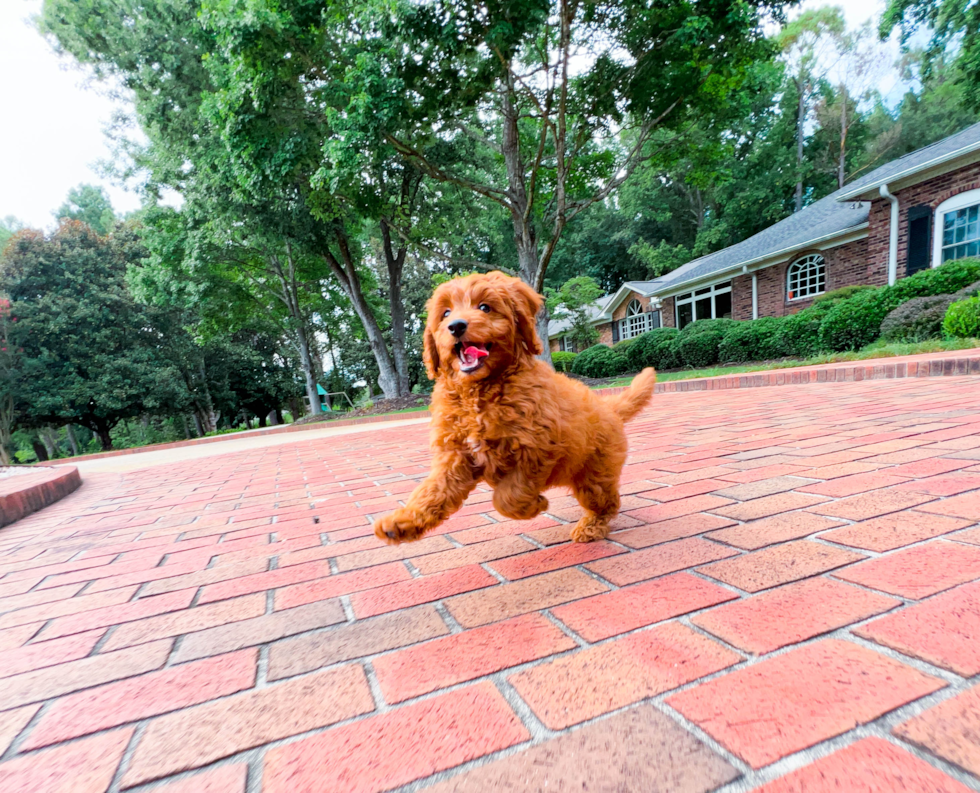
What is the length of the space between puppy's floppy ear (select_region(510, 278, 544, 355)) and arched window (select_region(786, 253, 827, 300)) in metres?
18.9

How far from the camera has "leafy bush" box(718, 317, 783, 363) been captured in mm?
13590

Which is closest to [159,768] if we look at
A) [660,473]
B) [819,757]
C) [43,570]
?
[819,757]

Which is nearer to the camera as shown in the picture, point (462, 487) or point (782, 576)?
point (782, 576)

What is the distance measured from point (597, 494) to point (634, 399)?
645mm

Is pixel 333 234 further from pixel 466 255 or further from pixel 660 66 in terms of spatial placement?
pixel 466 255

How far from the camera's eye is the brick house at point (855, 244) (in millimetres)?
12195

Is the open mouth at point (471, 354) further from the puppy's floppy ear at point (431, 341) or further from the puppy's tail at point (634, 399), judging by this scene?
the puppy's tail at point (634, 399)

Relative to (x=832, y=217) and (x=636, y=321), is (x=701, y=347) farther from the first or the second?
(x=636, y=321)

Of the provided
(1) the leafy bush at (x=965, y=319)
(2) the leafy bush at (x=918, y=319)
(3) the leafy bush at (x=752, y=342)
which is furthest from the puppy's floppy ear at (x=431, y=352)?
(3) the leafy bush at (x=752, y=342)

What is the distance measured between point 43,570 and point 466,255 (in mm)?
30427

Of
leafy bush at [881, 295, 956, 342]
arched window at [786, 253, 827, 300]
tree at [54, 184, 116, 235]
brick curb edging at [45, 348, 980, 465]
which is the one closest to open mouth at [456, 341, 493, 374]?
brick curb edging at [45, 348, 980, 465]

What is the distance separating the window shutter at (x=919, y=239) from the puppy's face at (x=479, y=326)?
16.2 m

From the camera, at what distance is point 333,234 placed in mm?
16188

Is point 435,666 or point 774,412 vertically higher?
point 435,666
